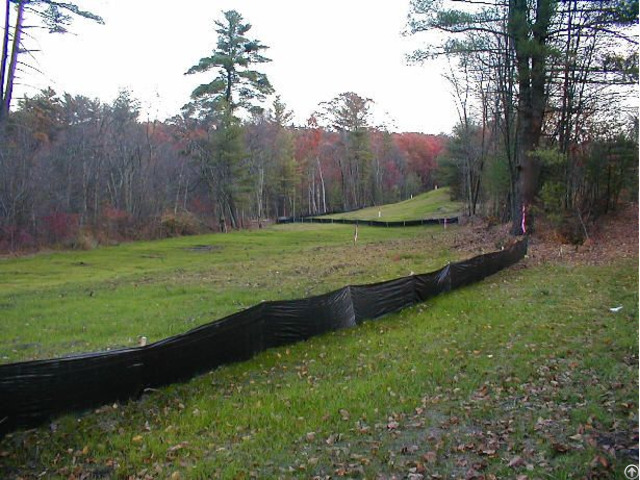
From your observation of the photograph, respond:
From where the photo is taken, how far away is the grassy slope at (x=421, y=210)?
5475 centimetres

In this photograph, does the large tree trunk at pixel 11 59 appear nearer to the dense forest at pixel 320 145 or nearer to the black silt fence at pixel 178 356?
the dense forest at pixel 320 145

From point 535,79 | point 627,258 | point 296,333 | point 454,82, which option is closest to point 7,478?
point 296,333

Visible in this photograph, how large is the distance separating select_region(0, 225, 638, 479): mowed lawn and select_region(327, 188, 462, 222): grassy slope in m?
40.4

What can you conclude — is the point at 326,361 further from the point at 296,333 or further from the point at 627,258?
the point at 627,258

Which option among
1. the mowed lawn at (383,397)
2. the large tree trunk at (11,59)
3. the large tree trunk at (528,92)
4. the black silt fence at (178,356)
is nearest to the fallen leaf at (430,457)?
the mowed lawn at (383,397)

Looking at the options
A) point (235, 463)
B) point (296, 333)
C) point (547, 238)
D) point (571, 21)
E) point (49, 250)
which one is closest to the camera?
point (235, 463)

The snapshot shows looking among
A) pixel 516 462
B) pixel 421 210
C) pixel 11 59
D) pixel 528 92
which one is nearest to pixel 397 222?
pixel 421 210

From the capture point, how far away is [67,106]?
147ft

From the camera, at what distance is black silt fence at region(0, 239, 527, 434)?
19.8ft

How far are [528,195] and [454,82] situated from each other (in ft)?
70.3

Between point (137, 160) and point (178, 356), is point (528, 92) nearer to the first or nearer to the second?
point (178, 356)

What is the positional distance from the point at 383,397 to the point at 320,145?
78.4 metres

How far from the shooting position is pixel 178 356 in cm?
758

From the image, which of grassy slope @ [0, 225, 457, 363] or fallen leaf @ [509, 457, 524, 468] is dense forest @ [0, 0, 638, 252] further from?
fallen leaf @ [509, 457, 524, 468]
